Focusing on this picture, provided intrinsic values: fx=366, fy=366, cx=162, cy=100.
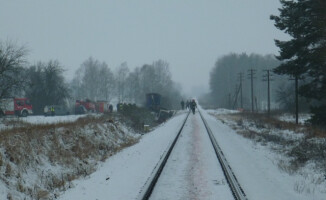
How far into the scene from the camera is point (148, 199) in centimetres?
728

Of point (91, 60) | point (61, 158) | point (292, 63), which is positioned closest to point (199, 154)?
point (61, 158)

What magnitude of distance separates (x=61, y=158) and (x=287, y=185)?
297 inches

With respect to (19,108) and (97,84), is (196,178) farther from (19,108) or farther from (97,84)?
(97,84)

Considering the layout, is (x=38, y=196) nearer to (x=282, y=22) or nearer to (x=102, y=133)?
(x=102, y=133)

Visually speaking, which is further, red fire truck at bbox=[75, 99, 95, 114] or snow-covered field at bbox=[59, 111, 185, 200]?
red fire truck at bbox=[75, 99, 95, 114]

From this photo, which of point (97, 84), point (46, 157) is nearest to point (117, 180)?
point (46, 157)

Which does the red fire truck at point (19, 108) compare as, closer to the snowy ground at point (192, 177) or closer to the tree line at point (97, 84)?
the tree line at point (97, 84)

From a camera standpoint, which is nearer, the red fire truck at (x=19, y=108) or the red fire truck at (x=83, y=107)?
the red fire truck at (x=19, y=108)

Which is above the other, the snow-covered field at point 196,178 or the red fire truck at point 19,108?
the red fire truck at point 19,108

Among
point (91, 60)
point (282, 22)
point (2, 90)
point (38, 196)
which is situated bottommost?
point (38, 196)

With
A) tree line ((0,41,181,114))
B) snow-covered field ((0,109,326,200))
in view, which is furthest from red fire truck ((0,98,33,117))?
snow-covered field ((0,109,326,200))

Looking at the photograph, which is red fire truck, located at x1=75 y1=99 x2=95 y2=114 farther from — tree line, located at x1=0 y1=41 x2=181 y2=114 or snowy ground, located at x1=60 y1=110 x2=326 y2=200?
snowy ground, located at x1=60 y1=110 x2=326 y2=200

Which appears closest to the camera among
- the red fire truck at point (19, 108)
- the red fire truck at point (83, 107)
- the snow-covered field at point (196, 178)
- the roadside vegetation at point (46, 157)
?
the snow-covered field at point (196, 178)

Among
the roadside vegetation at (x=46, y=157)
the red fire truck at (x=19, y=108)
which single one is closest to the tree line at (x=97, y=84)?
the red fire truck at (x=19, y=108)
